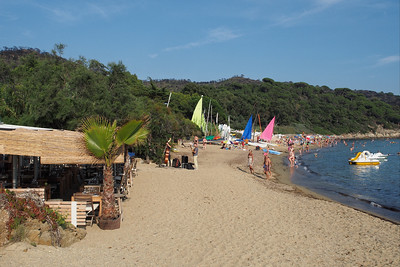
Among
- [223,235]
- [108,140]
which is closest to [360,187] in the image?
[223,235]

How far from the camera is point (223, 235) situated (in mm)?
8117

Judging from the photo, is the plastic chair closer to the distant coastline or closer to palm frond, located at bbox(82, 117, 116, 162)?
palm frond, located at bbox(82, 117, 116, 162)

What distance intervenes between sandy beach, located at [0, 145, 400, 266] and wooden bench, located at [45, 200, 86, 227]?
1.38 feet

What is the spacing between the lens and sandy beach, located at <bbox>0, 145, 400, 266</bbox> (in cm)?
636

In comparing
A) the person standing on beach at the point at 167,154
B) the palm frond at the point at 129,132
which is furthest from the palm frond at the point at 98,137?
the person standing on beach at the point at 167,154

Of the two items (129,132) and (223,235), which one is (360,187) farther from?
(129,132)

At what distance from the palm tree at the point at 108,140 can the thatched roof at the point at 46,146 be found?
0.36m

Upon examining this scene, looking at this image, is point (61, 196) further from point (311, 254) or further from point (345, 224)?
point (345, 224)

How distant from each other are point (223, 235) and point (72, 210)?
3.63 m

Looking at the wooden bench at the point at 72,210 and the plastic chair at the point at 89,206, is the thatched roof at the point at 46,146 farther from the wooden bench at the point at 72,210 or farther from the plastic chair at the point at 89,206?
the plastic chair at the point at 89,206

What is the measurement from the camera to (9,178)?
10.0 m

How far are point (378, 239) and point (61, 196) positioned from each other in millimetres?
9200

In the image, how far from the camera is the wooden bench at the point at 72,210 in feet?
25.0

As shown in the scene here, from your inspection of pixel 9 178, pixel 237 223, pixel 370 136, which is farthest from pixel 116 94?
pixel 370 136
